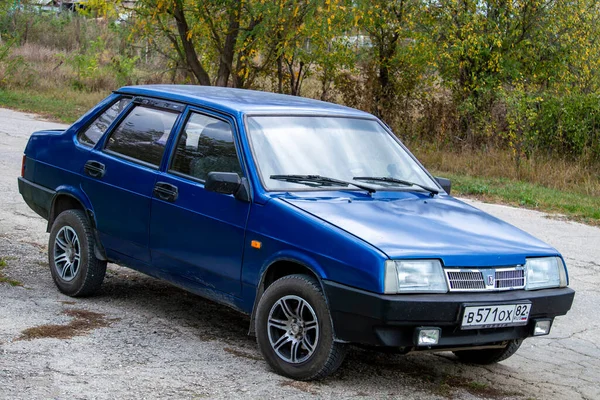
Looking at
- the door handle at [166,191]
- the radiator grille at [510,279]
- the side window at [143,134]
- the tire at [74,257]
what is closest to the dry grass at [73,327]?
the tire at [74,257]

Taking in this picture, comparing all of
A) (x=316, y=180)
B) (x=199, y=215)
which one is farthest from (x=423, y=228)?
(x=199, y=215)

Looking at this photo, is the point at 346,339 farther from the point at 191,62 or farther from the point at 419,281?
the point at 191,62

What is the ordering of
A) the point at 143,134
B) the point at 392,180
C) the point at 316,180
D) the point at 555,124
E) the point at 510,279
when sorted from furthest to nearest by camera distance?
the point at 555,124, the point at 143,134, the point at 392,180, the point at 316,180, the point at 510,279

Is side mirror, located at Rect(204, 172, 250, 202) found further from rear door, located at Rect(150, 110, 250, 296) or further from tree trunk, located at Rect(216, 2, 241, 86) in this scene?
tree trunk, located at Rect(216, 2, 241, 86)

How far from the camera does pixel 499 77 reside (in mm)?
18859

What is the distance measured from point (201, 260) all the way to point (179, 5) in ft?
43.7

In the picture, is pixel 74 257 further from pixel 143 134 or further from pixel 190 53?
pixel 190 53

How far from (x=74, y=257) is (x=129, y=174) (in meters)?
0.89

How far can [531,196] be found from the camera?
45.4ft

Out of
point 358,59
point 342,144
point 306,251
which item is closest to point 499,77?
point 358,59

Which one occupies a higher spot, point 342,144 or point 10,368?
point 342,144

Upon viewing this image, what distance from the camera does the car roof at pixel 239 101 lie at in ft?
19.3

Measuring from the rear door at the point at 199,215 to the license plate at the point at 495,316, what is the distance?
4.63ft

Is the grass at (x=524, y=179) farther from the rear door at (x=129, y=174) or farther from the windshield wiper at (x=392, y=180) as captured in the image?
the rear door at (x=129, y=174)
